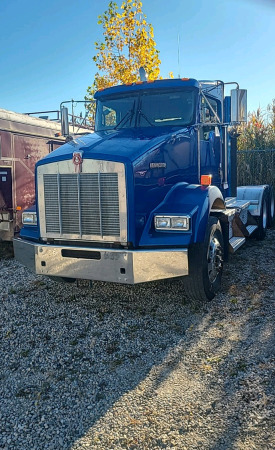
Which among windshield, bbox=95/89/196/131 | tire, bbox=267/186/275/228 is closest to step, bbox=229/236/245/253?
windshield, bbox=95/89/196/131

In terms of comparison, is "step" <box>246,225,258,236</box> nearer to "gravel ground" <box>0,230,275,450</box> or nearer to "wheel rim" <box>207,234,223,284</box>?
"gravel ground" <box>0,230,275,450</box>

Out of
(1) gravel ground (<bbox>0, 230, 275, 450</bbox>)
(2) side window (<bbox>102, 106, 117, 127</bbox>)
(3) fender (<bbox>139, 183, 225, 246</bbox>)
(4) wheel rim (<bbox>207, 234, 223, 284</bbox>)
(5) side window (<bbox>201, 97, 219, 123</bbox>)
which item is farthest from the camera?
(2) side window (<bbox>102, 106, 117, 127</bbox>)

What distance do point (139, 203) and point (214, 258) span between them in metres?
1.36

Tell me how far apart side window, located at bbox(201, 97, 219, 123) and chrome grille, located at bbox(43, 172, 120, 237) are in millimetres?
2160

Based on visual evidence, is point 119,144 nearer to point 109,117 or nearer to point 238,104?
point 109,117

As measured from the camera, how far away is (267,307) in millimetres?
4859

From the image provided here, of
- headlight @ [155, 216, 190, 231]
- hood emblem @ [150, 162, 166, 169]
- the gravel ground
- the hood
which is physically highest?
the hood

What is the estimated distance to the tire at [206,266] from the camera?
4664 millimetres

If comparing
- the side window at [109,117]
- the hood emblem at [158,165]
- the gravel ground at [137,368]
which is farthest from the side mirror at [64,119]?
the gravel ground at [137,368]

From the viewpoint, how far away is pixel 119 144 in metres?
4.76

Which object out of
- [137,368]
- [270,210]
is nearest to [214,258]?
[137,368]

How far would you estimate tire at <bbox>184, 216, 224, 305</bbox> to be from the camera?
4664mm

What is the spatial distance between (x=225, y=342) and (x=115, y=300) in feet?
5.75

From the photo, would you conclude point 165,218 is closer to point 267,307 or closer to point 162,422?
point 267,307
